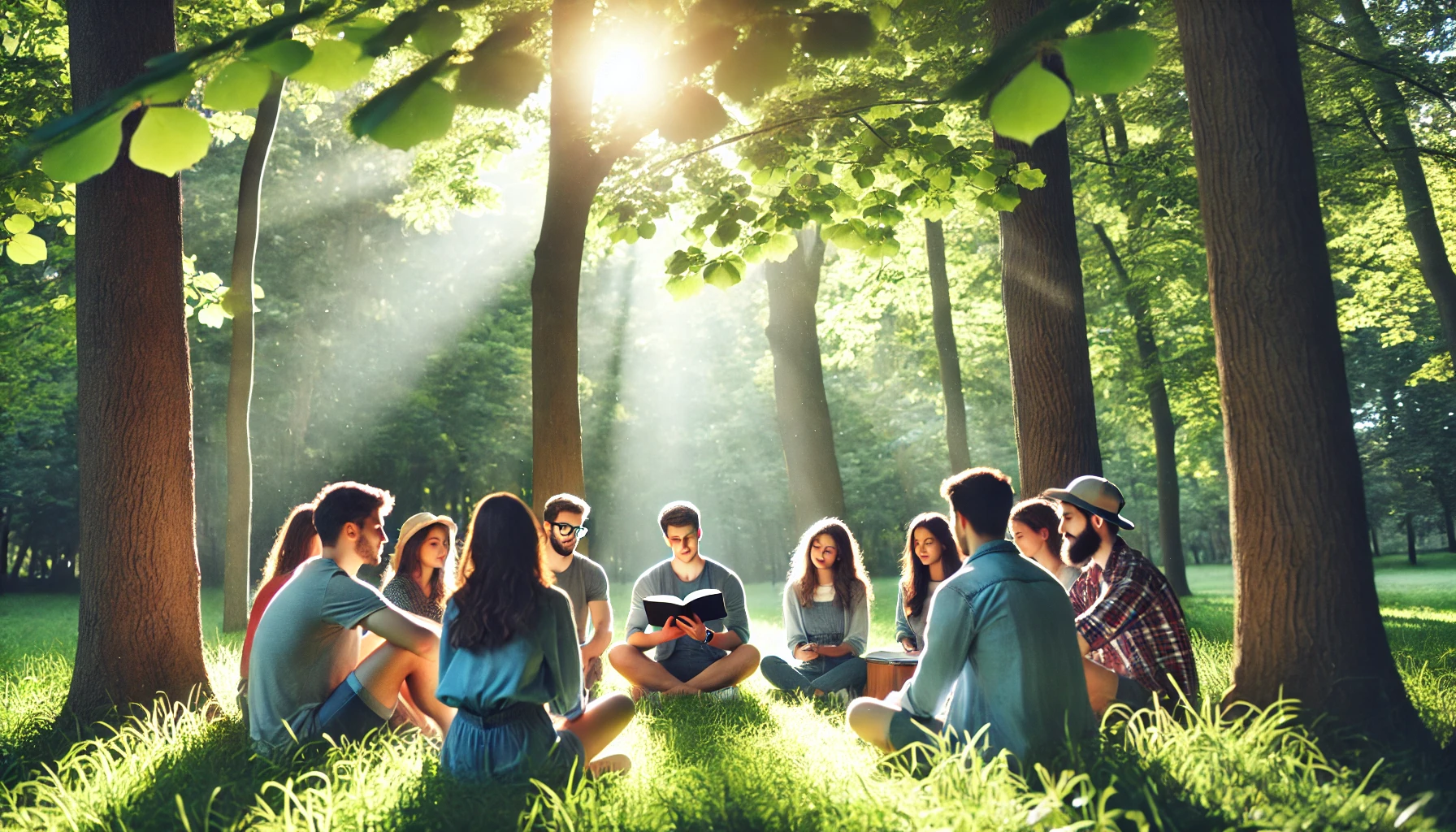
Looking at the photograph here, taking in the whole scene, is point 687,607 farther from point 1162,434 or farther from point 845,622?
point 1162,434

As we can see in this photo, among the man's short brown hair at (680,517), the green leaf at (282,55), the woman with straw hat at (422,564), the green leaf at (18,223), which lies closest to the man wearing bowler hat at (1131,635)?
the man's short brown hair at (680,517)

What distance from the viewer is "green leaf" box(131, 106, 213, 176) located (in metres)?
1.98

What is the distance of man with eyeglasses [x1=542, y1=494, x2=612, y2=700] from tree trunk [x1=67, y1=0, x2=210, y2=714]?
2338mm

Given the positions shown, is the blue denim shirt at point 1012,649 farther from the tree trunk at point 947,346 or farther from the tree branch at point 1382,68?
the tree trunk at point 947,346

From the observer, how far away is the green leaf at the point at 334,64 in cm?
220

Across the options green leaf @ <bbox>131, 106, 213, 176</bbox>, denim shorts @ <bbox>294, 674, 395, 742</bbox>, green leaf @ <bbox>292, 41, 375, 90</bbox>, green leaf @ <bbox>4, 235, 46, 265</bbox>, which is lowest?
denim shorts @ <bbox>294, 674, 395, 742</bbox>

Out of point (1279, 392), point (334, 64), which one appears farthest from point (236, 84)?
point (1279, 392)

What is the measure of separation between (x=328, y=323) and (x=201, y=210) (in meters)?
4.31

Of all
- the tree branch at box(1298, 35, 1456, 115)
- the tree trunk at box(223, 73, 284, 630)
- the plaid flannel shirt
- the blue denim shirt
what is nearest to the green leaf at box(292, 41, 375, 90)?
the blue denim shirt

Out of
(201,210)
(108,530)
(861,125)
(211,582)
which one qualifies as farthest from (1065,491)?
(211,582)

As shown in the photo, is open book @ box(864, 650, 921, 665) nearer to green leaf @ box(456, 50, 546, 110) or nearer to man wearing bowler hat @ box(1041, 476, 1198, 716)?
man wearing bowler hat @ box(1041, 476, 1198, 716)

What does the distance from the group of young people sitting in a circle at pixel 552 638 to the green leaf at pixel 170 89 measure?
7.63 ft

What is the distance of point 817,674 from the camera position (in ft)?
25.4

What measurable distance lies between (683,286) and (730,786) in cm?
344
